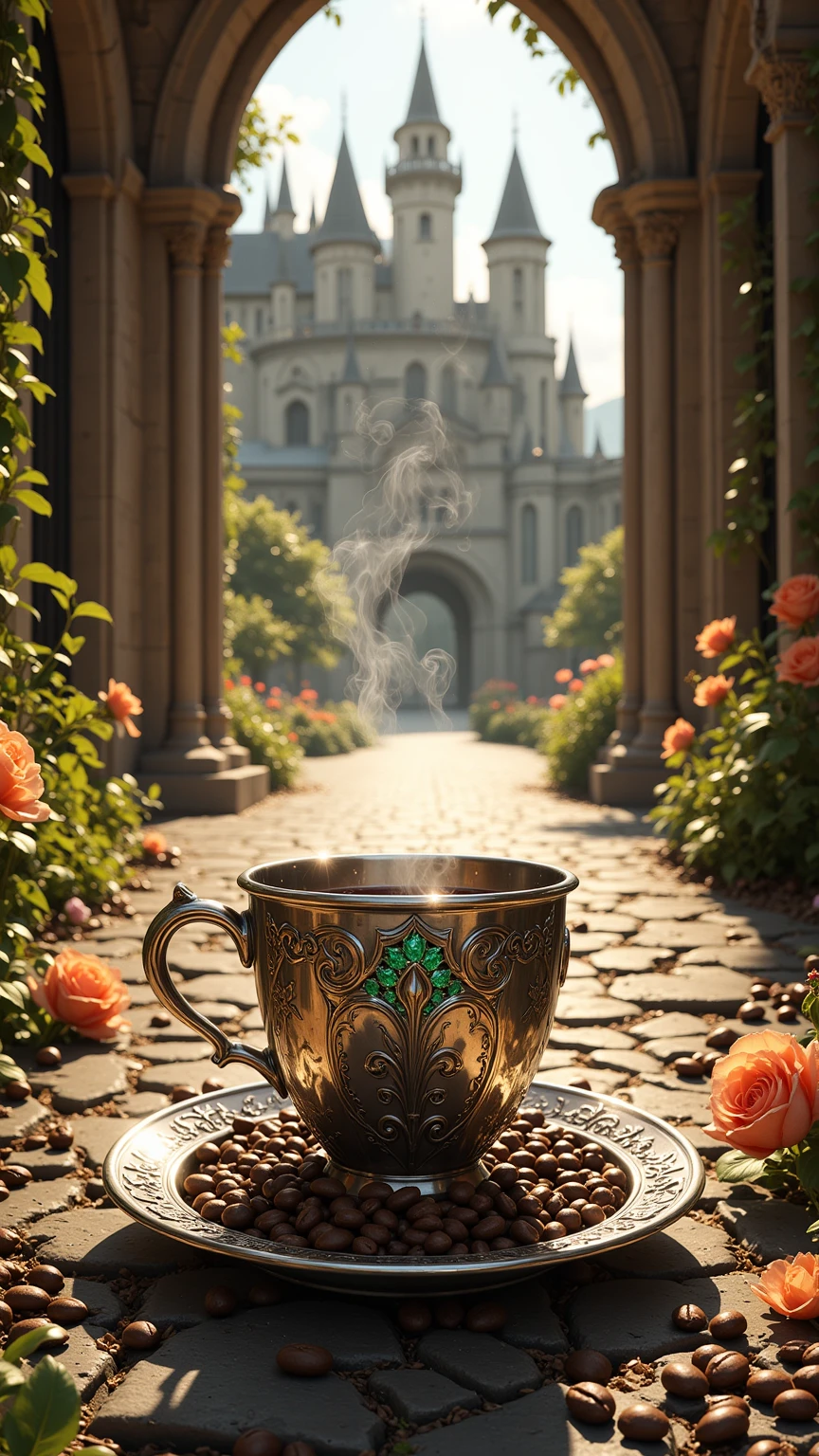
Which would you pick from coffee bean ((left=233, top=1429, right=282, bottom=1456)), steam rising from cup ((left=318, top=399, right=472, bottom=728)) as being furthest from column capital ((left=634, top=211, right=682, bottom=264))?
steam rising from cup ((left=318, top=399, right=472, bottom=728))

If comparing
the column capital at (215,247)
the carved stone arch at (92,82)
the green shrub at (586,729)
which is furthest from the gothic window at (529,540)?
the carved stone arch at (92,82)

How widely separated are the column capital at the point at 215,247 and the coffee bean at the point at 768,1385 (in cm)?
908

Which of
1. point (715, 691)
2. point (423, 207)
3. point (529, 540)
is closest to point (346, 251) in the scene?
point (423, 207)

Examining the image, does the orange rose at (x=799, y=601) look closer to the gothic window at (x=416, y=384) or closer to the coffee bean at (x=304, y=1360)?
the coffee bean at (x=304, y=1360)

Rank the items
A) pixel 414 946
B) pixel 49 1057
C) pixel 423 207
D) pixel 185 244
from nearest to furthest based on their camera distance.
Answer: pixel 414 946, pixel 49 1057, pixel 185 244, pixel 423 207

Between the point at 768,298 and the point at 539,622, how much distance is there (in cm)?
4740

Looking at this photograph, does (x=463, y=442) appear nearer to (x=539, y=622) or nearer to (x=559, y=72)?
(x=539, y=622)

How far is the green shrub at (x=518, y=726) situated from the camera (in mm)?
24188

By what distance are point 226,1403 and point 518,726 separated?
24.3 m

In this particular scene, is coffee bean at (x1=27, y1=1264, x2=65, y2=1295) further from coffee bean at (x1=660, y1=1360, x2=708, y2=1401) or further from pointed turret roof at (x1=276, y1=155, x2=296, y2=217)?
pointed turret roof at (x1=276, y1=155, x2=296, y2=217)

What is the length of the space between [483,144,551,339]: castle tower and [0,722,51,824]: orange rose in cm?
6585

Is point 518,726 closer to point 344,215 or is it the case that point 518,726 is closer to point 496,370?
point 496,370

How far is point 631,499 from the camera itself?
9828 mm

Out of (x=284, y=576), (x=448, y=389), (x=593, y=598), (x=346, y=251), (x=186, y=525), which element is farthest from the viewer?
(x=346, y=251)
